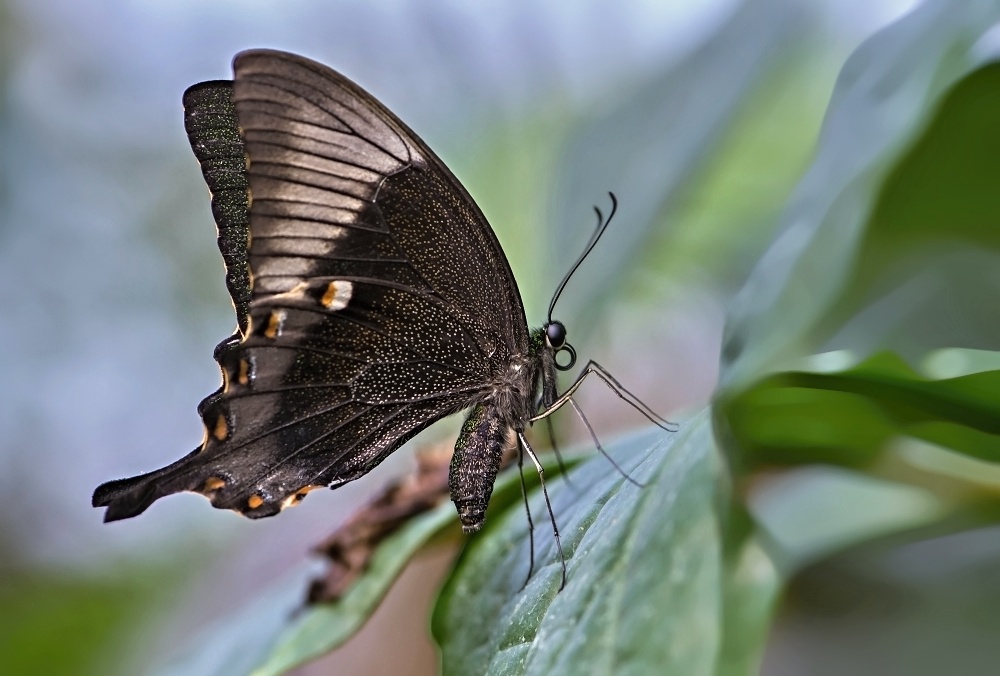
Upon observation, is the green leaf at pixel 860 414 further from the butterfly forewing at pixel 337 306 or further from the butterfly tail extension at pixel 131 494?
the butterfly tail extension at pixel 131 494

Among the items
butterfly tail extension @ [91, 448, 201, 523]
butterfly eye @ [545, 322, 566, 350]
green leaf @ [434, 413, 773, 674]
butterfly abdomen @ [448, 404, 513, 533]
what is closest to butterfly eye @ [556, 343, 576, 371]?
butterfly eye @ [545, 322, 566, 350]

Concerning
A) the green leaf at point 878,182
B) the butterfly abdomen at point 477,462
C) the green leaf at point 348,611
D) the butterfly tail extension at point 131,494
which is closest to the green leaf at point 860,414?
the green leaf at point 878,182

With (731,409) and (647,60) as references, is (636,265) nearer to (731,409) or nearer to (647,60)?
(647,60)

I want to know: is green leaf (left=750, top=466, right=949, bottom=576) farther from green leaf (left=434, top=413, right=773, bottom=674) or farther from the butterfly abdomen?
the butterfly abdomen

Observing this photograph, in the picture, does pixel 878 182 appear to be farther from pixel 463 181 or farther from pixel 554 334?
pixel 463 181

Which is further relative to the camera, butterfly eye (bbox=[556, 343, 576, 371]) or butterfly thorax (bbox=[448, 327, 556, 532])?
butterfly eye (bbox=[556, 343, 576, 371])
